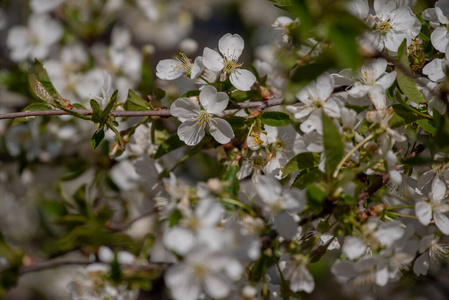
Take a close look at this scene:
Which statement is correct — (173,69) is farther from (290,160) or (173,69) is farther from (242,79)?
(290,160)

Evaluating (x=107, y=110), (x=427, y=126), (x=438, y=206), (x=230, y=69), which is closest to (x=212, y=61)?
(x=230, y=69)

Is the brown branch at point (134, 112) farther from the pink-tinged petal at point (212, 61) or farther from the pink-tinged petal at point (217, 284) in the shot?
the pink-tinged petal at point (217, 284)

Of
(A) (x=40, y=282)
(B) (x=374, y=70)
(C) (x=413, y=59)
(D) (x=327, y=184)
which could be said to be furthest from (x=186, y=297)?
(A) (x=40, y=282)

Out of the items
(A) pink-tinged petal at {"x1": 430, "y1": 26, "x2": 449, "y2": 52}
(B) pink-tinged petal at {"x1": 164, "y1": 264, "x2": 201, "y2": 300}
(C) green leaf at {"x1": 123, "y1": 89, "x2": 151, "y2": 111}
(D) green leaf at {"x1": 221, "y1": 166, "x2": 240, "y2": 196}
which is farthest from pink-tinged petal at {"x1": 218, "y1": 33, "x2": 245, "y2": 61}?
(B) pink-tinged petal at {"x1": 164, "y1": 264, "x2": 201, "y2": 300}

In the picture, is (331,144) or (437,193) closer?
(331,144)

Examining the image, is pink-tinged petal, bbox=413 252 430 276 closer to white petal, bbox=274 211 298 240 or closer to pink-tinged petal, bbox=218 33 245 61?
white petal, bbox=274 211 298 240
